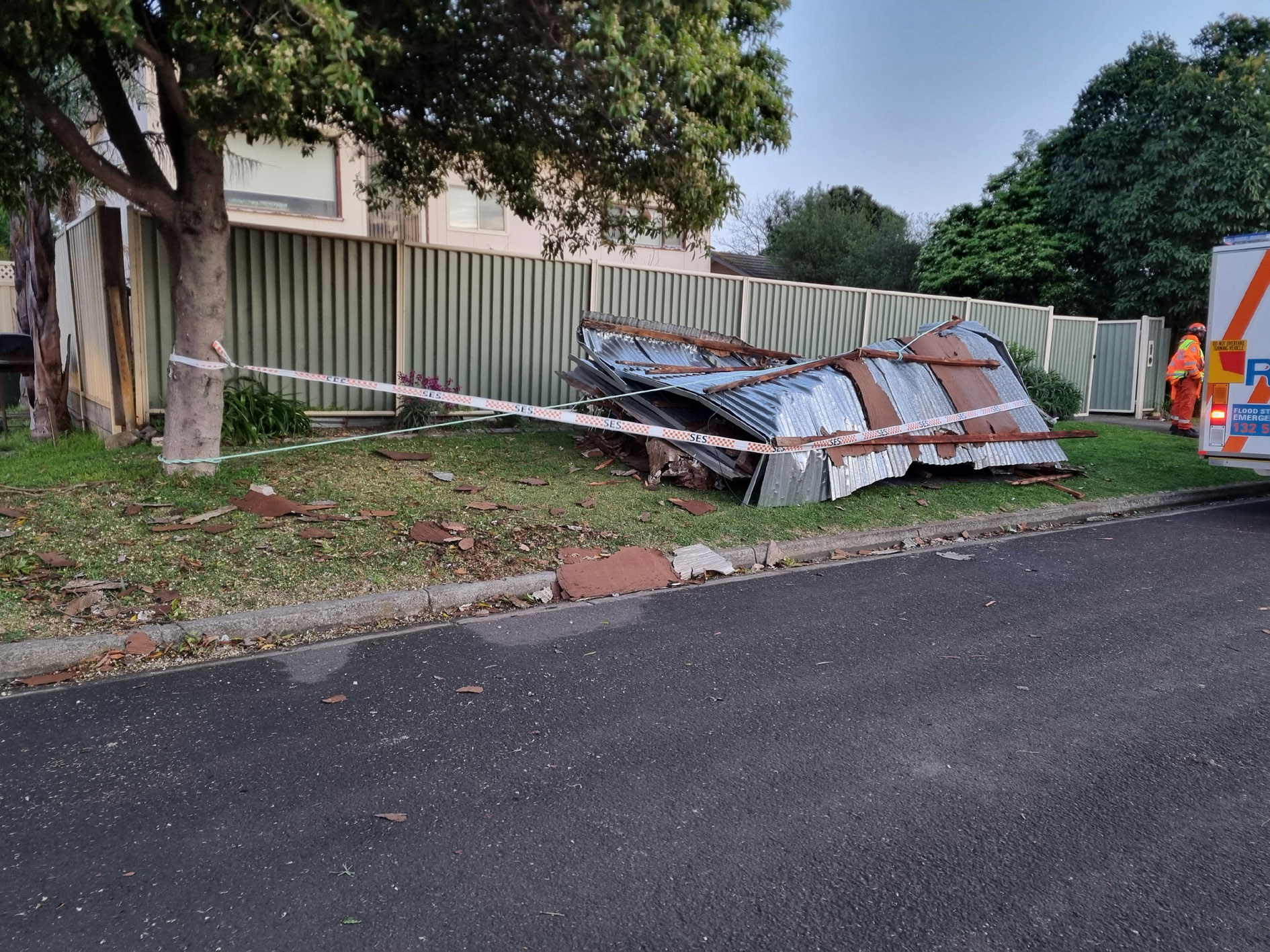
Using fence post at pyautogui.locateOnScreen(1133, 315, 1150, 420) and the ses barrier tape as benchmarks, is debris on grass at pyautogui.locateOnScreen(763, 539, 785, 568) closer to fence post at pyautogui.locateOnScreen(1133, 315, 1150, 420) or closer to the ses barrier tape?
the ses barrier tape

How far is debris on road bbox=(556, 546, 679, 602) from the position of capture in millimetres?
5812

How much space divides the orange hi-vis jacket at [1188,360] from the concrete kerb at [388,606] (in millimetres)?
7473

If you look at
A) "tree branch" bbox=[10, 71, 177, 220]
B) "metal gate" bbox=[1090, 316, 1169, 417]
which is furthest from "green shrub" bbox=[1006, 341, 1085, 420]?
"tree branch" bbox=[10, 71, 177, 220]

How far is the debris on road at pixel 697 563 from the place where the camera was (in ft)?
20.5

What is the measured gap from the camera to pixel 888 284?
28.1 metres

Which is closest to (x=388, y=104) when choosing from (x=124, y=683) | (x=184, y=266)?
A: (x=184, y=266)

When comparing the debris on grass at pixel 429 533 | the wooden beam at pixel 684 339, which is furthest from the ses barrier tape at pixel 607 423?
the wooden beam at pixel 684 339

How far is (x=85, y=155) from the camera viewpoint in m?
6.23

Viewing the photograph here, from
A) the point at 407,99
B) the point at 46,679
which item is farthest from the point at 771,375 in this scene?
the point at 46,679

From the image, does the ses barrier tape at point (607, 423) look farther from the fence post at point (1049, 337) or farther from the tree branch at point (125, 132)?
the fence post at point (1049, 337)

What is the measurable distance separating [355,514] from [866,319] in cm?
1022

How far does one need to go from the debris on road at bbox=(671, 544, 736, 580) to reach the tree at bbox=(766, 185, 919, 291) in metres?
22.4

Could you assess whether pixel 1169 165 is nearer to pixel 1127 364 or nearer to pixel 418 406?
pixel 1127 364

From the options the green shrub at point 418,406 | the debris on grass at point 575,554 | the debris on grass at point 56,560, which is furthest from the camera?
the green shrub at point 418,406
